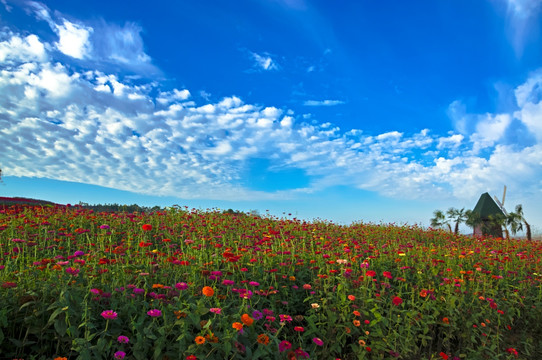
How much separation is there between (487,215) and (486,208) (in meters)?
0.62

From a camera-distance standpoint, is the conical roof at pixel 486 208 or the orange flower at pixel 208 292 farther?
the conical roof at pixel 486 208

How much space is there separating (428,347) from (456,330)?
0.55 metres

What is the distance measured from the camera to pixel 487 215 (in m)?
27.2

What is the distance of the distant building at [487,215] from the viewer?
2677 centimetres

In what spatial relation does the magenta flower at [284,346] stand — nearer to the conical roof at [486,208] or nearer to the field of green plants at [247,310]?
the field of green plants at [247,310]

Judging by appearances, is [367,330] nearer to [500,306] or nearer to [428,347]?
[428,347]

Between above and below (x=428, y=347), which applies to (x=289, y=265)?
above

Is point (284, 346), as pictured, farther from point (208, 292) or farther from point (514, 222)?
point (514, 222)

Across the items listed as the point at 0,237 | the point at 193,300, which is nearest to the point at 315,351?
the point at 193,300

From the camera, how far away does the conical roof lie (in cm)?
2724

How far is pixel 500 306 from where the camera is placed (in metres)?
6.11

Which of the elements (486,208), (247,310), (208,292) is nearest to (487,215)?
(486,208)

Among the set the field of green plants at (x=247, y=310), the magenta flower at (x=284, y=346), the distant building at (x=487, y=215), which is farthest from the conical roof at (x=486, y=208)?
the magenta flower at (x=284, y=346)

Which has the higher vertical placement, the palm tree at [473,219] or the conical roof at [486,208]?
the conical roof at [486,208]
